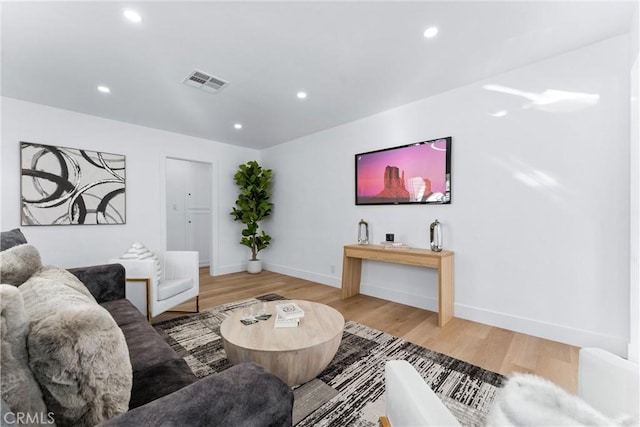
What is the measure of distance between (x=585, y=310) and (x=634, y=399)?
192cm

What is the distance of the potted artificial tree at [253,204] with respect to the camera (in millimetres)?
5031

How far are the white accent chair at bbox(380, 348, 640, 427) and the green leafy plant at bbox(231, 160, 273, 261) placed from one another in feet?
14.4

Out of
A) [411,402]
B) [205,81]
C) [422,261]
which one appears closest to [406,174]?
[422,261]

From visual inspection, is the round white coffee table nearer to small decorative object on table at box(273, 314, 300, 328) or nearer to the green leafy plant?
small decorative object on table at box(273, 314, 300, 328)

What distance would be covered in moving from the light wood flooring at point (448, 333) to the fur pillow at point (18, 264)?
1.70 metres

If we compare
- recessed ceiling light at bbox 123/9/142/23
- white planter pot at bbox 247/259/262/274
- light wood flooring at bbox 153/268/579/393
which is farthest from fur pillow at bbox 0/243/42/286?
white planter pot at bbox 247/259/262/274

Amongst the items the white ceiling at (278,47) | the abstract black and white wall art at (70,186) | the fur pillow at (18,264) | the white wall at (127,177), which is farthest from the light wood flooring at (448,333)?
the white ceiling at (278,47)

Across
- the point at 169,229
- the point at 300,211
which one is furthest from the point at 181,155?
the point at 300,211

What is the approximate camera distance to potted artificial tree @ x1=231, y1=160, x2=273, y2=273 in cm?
503

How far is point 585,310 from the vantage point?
2.21 meters

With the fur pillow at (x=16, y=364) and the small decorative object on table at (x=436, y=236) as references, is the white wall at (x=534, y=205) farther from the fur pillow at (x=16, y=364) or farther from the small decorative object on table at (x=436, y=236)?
the fur pillow at (x=16, y=364)

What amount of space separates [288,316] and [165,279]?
1.95m

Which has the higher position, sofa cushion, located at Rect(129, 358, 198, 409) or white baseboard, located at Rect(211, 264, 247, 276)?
sofa cushion, located at Rect(129, 358, 198, 409)

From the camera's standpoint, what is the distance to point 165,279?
3.07 meters
